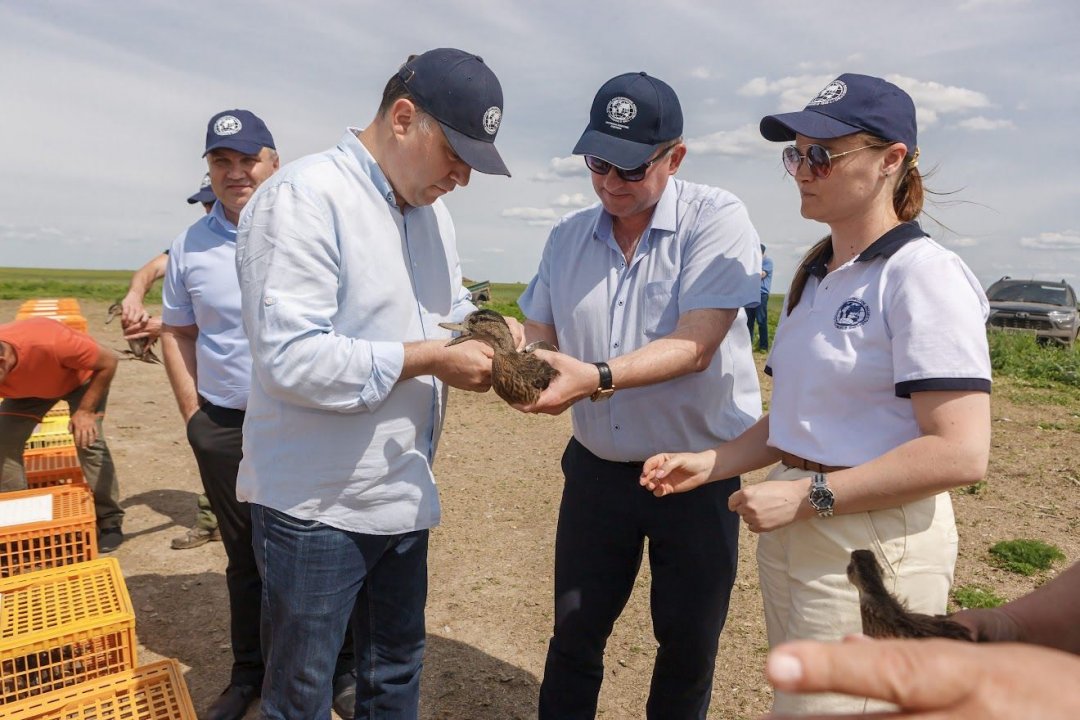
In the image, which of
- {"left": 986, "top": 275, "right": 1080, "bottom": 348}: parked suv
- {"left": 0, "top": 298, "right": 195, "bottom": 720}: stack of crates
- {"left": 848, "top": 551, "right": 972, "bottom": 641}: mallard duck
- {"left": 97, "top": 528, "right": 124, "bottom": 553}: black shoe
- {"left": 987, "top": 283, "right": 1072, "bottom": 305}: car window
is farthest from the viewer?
{"left": 987, "top": 283, "right": 1072, "bottom": 305}: car window

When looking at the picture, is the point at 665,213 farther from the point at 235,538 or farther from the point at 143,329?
the point at 143,329

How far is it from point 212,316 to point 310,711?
2508mm

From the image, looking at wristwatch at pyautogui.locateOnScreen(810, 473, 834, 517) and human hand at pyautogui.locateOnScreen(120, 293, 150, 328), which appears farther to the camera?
human hand at pyautogui.locateOnScreen(120, 293, 150, 328)

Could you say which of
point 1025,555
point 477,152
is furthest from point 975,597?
point 477,152

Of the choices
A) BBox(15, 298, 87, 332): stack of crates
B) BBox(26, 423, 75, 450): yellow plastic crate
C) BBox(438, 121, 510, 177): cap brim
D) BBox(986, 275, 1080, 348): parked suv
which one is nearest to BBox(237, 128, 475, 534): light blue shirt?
BBox(438, 121, 510, 177): cap brim

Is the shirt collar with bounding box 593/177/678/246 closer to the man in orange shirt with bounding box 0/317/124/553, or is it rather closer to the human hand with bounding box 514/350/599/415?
the human hand with bounding box 514/350/599/415

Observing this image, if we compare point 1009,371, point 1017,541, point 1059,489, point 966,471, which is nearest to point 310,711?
point 966,471

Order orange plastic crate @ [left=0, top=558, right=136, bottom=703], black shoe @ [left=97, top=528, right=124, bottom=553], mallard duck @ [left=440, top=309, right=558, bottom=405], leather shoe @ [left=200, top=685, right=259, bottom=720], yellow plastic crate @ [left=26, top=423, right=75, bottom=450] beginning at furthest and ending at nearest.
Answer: yellow plastic crate @ [left=26, top=423, right=75, bottom=450] < black shoe @ [left=97, top=528, right=124, bottom=553] < leather shoe @ [left=200, top=685, right=259, bottom=720] < orange plastic crate @ [left=0, top=558, right=136, bottom=703] < mallard duck @ [left=440, top=309, right=558, bottom=405]

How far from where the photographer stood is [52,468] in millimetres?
6066

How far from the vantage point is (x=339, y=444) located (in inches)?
102

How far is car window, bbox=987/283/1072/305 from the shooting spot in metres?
19.7

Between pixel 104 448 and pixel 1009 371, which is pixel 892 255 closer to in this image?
pixel 104 448

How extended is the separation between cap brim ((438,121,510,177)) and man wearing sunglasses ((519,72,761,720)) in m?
0.48

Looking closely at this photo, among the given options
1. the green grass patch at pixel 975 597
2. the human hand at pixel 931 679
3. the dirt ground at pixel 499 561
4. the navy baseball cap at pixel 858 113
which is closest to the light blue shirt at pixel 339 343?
the navy baseball cap at pixel 858 113
